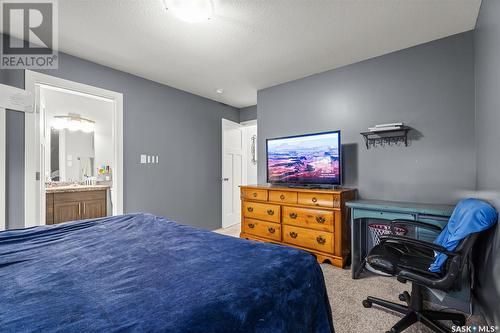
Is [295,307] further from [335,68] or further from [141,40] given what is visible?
[335,68]

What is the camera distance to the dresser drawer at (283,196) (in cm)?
301

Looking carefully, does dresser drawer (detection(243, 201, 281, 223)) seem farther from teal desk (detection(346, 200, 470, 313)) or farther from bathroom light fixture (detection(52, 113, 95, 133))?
bathroom light fixture (detection(52, 113, 95, 133))

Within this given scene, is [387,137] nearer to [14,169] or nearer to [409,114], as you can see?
[409,114]

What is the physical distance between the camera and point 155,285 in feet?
2.89

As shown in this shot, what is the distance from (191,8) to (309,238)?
8.53 feet

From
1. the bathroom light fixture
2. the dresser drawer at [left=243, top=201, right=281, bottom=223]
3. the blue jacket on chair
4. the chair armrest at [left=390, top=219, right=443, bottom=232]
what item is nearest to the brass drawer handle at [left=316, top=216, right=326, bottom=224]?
the dresser drawer at [left=243, top=201, right=281, bottom=223]

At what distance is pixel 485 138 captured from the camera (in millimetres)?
1857

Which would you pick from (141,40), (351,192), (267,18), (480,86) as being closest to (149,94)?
(141,40)

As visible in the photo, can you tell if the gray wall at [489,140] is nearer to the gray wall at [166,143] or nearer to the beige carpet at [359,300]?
the beige carpet at [359,300]

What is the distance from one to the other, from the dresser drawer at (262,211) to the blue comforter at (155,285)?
1810 millimetres

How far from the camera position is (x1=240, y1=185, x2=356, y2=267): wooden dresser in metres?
2.69

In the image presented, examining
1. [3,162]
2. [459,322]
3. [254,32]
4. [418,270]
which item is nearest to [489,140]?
[418,270]

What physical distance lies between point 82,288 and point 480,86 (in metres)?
3.03

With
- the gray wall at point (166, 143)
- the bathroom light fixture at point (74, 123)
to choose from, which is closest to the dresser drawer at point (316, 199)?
the gray wall at point (166, 143)
